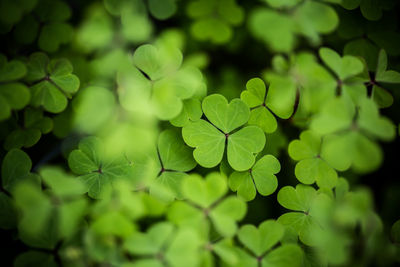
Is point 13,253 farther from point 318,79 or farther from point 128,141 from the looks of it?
point 318,79

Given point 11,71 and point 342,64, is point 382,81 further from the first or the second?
point 11,71

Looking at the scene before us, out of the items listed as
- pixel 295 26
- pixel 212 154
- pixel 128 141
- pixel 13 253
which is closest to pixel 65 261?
pixel 128 141

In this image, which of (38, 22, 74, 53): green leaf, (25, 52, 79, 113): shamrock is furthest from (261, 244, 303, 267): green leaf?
(38, 22, 74, 53): green leaf

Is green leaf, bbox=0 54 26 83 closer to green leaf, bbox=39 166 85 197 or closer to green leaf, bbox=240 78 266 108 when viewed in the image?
green leaf, bbox=39 166 85 197

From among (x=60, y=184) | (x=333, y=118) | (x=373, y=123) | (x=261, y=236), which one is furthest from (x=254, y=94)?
(x=60, y=184)

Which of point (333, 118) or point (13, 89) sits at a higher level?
point (333, 118)

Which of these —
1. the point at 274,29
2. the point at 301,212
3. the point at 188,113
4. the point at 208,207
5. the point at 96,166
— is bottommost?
the point at 301,212

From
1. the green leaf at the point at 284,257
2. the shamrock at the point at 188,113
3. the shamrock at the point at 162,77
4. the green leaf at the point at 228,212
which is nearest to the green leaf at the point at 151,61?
the shamrock at the point at 162,77

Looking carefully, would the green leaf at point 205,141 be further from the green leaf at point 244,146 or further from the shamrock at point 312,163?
the shamrock at point 312,163
